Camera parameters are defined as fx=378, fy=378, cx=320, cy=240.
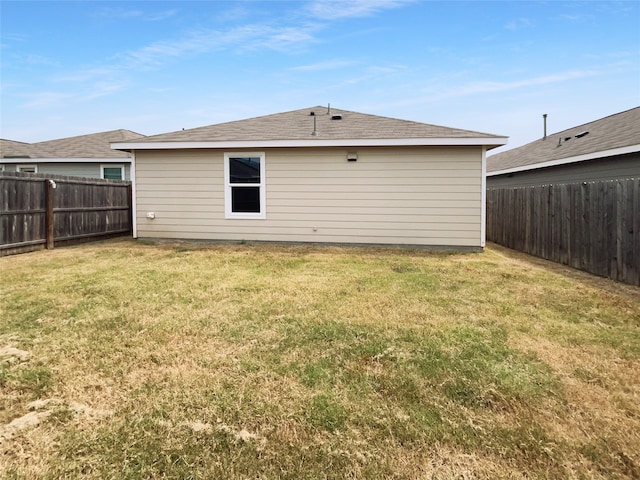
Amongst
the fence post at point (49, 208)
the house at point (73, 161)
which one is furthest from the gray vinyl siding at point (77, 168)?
the fence post at point (49, 208)

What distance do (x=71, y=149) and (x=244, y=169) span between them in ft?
37.0

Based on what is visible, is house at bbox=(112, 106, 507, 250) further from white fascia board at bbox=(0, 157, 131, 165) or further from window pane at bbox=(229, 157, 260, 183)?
white fascia board at bbox=(0, 157, 131, 165)

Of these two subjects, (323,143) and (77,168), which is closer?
(323,143)

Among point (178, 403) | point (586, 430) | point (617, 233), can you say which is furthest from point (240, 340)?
point (617, 233)

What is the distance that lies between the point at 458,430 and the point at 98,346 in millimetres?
2867

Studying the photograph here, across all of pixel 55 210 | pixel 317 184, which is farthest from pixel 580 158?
pixel 55 210

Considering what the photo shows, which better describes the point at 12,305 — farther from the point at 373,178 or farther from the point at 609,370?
the point at 373,178

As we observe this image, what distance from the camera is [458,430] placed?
2.11 metres

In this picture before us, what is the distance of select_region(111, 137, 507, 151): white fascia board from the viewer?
8406mm

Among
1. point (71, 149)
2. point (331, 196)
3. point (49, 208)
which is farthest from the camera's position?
point (71, 149)

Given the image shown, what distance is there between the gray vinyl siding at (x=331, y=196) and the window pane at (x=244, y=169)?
0.94ft

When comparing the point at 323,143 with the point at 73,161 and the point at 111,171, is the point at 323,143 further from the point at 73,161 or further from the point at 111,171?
the point at 73,161

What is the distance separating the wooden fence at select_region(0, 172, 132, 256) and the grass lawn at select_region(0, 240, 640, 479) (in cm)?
340

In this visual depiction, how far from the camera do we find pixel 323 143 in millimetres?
8883
